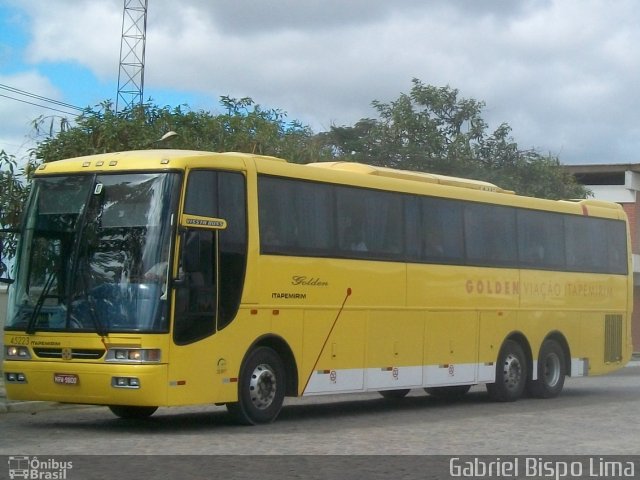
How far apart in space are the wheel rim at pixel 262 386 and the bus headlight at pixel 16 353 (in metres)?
2.80

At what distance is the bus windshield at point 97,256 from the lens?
43.9 ft

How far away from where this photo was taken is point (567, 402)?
2006 centimetres

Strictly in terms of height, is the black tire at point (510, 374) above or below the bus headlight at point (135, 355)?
below

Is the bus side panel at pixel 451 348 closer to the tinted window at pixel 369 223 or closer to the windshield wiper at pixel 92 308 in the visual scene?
the tinted window at pixel 369 223

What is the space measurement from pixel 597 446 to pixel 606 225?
10.4m

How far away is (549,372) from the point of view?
2100cm

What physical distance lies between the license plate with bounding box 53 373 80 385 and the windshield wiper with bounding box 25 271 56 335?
2.25 ft

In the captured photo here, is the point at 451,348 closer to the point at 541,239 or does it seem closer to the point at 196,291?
the point at 541,239

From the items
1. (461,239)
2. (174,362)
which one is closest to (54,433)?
(174,362)

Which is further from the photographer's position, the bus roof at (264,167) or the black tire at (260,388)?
the black tire at (260,388)

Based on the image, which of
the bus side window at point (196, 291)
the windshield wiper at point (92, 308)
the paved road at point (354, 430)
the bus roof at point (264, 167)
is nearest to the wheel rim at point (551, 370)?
the paved road at point (354, 430)

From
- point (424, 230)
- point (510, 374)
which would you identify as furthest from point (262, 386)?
point (510, 374)
